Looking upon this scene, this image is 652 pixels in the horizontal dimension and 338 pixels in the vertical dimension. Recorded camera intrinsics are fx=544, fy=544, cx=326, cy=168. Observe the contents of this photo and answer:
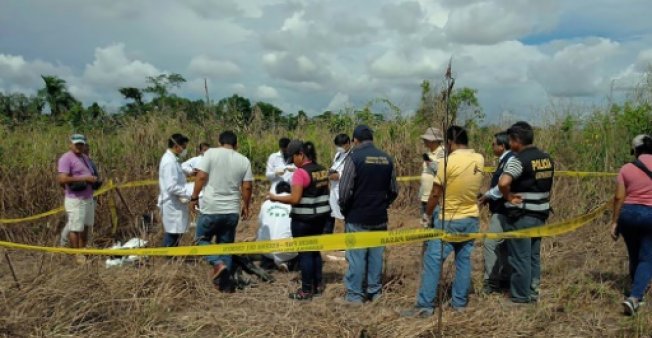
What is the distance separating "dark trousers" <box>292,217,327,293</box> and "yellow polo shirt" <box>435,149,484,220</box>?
4.39ft

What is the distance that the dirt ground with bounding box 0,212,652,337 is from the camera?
4.16 metres

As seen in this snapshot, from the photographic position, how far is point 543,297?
5.14 meters

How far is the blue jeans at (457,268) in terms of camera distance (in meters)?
4.74

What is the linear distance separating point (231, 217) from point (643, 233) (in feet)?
12.8

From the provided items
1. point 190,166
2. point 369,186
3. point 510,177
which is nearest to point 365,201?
point 369,186

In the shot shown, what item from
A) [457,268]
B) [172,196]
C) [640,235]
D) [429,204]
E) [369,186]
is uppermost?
[369,186]

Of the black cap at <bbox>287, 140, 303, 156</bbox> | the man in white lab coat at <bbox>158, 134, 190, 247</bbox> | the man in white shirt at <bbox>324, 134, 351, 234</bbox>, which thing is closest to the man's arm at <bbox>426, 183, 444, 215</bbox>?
the black cap at <bbox>287, 140, 303, 156</bbox>

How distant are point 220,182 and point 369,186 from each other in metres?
1.63

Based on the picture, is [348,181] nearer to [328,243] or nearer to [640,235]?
[328,243]

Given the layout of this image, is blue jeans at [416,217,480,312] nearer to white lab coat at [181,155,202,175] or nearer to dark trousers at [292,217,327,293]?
dark trousers at [292,217,327,293]

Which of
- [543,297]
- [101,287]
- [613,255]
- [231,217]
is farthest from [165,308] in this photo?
[613,255]

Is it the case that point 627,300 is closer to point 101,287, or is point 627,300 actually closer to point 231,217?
point 231,217

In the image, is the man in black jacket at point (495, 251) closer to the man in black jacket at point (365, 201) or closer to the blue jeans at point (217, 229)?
the man in black jacket at point (365, 201)

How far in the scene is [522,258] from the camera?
4941mm
